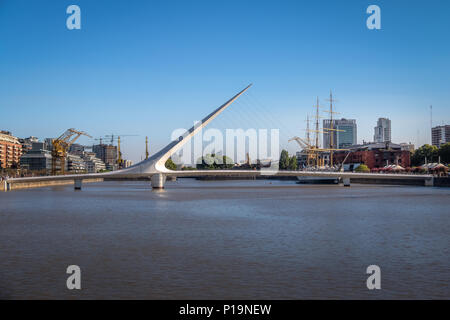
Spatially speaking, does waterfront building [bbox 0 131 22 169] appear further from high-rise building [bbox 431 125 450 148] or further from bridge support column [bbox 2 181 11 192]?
high-rise building [bbox 431 125 450 148]

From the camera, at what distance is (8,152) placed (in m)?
91.1

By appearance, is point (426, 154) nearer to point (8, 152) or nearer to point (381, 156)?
point (381, 156)

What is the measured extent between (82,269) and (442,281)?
692 centimetres

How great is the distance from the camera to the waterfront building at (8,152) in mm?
87000

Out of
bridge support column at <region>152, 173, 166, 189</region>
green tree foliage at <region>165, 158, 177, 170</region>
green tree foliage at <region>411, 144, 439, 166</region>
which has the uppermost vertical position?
green tree foliage at <region>411, 144, 439, 166</region>

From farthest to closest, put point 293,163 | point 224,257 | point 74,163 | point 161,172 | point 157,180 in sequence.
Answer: point 74,163 < point 293,163 < point 157,180 < point 161,172 < point 224,257

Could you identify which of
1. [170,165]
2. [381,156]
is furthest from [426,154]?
[170,165]

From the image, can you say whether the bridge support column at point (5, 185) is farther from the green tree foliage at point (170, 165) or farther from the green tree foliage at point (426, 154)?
the green tree foliage at point (426, 154)

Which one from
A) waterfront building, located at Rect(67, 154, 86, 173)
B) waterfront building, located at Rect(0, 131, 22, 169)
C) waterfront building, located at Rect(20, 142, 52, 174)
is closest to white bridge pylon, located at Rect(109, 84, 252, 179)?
waterfront building, located at Rect(0, 131, 22, 169)

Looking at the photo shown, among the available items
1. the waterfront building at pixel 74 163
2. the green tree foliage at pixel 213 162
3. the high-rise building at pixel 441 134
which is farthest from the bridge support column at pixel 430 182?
the high-rise building at pixel 441 134

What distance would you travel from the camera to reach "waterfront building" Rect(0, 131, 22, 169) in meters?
87.0

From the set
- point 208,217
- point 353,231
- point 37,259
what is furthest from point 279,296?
point 208,217

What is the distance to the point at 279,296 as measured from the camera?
7.27 metres
